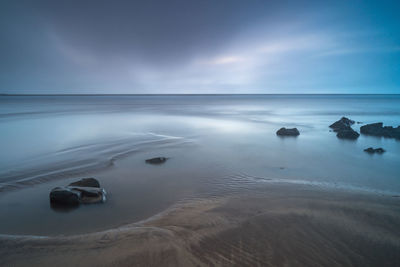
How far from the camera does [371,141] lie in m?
14.7

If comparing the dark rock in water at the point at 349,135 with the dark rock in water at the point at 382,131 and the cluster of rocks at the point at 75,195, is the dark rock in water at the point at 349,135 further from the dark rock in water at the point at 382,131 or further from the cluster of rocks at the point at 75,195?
the cluster of rocks at the point at 75,195

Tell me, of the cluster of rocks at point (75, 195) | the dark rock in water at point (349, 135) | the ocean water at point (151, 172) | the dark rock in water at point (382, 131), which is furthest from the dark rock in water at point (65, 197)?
the dark rock in water at point (382, 131)

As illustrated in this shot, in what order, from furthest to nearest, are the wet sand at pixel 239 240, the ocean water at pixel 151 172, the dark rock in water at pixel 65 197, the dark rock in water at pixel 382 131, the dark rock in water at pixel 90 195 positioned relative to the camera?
1. the dark rock in water at pixel 382 131
2. the dark rock in water at pixel 90 195
3. the dark rock in water at pixel 65 197
4. the ocean water at pixel 151 172
5. the wet sand at pixel 239 240

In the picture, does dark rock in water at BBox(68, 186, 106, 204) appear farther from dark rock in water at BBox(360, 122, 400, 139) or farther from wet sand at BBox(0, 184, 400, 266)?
dark rock in water at BBox(360, 122, 400, 139)

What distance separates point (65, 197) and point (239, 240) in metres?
4.74

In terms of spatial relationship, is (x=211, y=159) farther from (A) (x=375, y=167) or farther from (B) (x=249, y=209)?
(A) (x=375, y=167)

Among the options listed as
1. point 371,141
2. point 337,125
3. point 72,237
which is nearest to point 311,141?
point 371,141

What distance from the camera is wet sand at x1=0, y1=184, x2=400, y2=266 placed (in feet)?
12.1

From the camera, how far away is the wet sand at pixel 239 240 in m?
3.69

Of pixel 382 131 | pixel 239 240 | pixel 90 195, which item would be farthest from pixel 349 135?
pixel 90 195

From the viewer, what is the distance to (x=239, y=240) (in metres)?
4.20

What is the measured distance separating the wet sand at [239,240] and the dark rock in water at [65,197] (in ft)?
4.29

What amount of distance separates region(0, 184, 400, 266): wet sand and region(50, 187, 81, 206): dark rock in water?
131 centimetres

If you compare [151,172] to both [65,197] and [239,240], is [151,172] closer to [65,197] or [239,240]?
[65,197]
